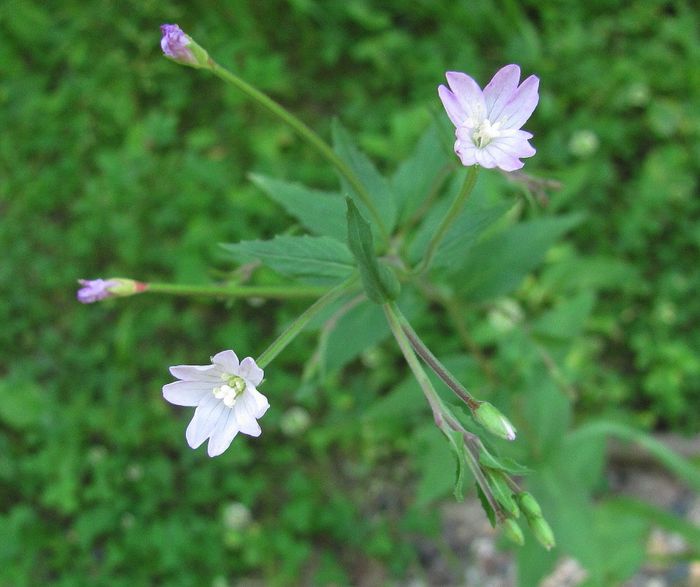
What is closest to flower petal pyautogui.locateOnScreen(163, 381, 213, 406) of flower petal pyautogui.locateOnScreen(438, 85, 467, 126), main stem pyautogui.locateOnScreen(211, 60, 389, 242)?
main stem pyautogui.locateOnScreen(211, 60, 389, 242)

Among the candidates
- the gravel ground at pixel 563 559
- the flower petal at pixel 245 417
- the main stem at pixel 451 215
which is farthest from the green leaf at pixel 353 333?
the gravel ground at pixel 563 559

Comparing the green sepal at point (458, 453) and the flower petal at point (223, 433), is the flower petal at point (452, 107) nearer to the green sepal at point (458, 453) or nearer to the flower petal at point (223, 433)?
the green sepal at point (458, 453)

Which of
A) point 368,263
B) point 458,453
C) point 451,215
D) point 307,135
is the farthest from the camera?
point 307,135

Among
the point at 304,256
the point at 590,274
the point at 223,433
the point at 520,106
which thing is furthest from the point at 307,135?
the point at 590,274

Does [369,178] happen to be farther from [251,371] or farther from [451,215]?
[251,371]

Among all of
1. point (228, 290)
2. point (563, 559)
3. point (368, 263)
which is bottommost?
point (563, 559)

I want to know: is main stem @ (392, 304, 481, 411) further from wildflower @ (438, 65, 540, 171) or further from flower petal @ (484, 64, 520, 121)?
flower petal @ (484, 64, 520, 121)

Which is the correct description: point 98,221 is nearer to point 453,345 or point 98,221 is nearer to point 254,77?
point 254,77
